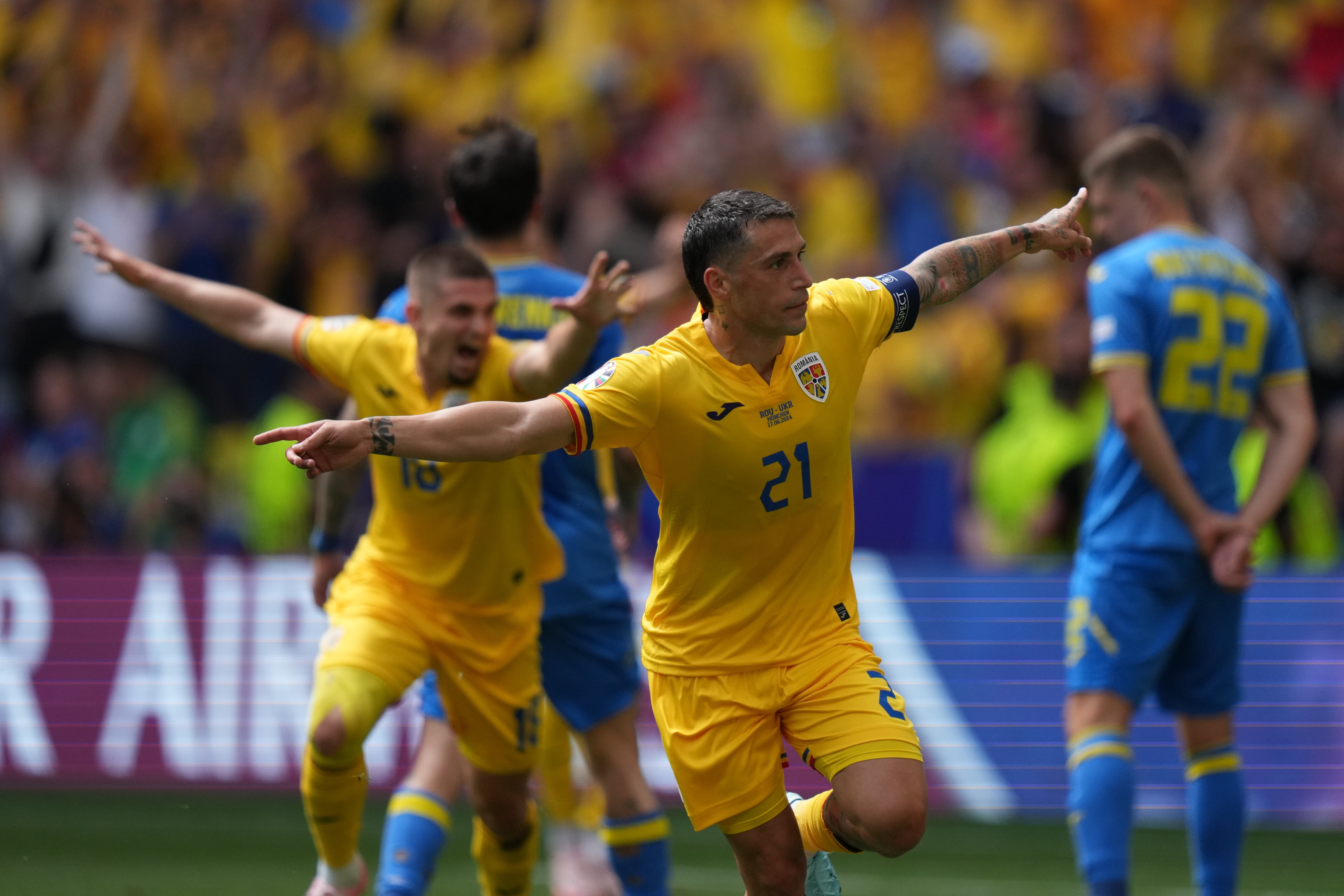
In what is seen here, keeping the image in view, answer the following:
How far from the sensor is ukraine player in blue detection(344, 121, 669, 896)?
242 inches

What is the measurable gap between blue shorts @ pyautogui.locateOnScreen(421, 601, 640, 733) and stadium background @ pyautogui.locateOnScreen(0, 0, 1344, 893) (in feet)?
4.65

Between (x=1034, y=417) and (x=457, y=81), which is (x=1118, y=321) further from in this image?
(x=457, y=81)

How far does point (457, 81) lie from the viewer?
14133 mm

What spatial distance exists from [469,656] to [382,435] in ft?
5.75

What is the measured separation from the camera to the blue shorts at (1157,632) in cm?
604

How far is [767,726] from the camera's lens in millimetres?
4895

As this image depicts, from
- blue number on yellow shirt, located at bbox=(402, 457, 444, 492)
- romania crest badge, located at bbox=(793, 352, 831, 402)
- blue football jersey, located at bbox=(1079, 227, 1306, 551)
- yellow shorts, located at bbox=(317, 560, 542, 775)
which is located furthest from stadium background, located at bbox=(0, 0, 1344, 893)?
blue football jersey, located at bbox=(1079, 227, 1306, 551)

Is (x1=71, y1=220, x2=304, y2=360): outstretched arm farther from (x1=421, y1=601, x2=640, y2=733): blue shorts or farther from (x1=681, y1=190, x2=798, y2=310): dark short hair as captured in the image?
(x1=681, y1=190, x2=798, y2=310): dark short hair

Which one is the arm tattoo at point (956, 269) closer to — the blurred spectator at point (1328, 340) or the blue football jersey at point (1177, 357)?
the blue football jersey at point (1177, 357)

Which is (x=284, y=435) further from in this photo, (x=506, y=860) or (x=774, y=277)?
(x=506, y=860)

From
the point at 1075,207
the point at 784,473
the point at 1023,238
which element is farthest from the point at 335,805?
the point at 1075,207

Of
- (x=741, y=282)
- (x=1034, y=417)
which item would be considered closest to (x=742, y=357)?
(x=741, y=282)

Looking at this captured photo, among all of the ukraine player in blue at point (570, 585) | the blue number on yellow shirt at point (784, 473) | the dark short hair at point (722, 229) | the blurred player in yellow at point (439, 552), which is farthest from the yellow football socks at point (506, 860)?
the dark short hair at point (722, 229)

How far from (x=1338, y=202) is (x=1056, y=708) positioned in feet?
13.8
